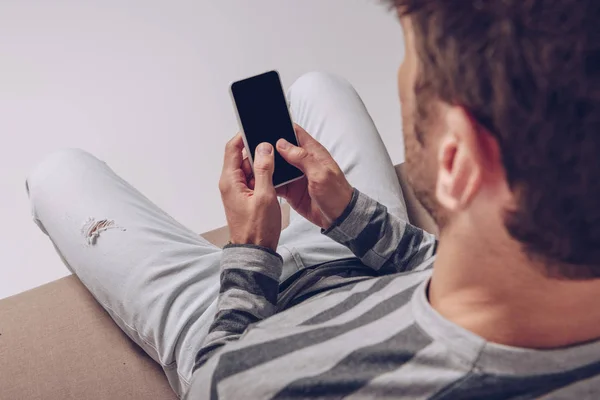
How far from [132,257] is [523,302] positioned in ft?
1.65

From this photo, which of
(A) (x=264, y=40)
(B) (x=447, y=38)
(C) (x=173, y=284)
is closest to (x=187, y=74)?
(A) (x=264, y=40)

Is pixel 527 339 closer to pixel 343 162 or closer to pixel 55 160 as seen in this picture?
pixel 343 162

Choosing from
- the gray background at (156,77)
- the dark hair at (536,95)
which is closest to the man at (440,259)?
the dark hair at (536,95)

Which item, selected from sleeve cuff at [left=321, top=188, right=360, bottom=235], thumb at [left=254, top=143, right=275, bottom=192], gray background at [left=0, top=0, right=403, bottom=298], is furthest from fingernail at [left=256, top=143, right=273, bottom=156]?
gray background at [left=0, top=0, right=403, bottom=298]

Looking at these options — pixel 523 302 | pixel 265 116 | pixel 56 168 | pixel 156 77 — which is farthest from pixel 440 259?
pixel 156 77

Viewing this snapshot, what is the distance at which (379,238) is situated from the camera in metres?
0.75

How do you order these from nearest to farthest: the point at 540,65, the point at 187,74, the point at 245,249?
the point at 540,65 → the point at 245,249 → the point at 187,74

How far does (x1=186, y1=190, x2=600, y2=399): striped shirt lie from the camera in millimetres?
449

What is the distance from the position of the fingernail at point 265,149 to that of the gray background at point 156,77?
520 millimetres

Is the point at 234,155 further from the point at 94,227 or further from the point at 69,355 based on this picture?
the point at 69,355

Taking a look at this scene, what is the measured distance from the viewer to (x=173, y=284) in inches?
29.8

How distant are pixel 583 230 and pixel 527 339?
96 mm

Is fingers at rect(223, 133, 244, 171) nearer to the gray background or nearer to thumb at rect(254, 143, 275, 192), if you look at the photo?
thumb at rect(254, 143, 275, 192)

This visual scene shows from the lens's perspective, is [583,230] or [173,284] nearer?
[583,230]
